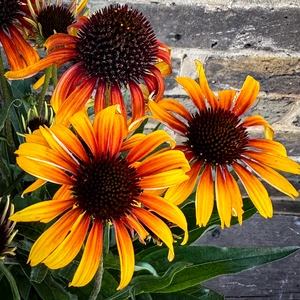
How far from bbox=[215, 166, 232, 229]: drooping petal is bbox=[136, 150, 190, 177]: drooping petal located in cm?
7

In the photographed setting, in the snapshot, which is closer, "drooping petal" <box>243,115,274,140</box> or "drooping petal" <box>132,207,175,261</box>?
"drooping petal" <box>132,207,175,261</box>

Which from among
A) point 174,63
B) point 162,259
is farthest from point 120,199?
point 174,63

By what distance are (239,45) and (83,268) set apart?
598mm

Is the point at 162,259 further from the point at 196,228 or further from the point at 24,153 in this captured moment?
the point at 24,153

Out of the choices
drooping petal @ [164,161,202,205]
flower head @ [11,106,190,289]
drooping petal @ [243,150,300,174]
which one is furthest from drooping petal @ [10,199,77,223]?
drooping petal @ [243,150,300,174]

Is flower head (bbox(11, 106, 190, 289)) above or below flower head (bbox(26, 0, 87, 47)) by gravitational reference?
below

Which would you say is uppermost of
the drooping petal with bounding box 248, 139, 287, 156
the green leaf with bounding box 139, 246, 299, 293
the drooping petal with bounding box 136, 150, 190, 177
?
the drooping petal with bounding box 136, 150, 190, 177

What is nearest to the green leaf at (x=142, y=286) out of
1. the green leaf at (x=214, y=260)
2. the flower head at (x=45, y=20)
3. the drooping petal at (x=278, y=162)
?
the green leaf at (x=214, y=260)

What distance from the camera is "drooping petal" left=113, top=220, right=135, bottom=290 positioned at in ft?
1.32

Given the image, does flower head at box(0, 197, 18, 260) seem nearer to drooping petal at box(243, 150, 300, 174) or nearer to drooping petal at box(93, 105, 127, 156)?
drooping petal at box(93, 105, 127, 156)

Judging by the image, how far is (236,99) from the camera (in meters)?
0.54

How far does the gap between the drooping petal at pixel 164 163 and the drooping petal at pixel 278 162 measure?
0.37 ft

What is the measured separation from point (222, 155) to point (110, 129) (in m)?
0.14

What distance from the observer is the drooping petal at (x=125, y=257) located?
1.32ft
